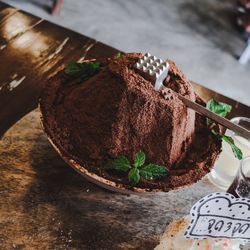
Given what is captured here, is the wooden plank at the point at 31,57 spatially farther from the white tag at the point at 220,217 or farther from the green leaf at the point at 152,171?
the white tag at the point at 220,217

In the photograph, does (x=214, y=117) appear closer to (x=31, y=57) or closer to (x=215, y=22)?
(x=31, y=57)

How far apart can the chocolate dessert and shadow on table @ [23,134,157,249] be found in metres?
0.15

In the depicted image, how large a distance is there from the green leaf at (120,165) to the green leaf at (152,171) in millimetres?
37

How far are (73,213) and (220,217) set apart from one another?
384 millimetres

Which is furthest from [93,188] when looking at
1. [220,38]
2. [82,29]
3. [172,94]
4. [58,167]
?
[220,38]

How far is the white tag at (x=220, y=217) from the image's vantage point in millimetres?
892

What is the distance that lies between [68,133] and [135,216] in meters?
0.29

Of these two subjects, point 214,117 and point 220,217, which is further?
point 214,117

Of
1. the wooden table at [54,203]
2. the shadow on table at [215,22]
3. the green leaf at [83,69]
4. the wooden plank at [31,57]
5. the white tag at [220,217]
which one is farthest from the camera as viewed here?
the shadow on table at [215,22]

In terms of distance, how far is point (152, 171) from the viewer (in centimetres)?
99

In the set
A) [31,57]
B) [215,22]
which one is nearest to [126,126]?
[31,57]

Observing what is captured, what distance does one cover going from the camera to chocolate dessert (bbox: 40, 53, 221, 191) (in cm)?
99

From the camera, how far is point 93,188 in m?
1.13

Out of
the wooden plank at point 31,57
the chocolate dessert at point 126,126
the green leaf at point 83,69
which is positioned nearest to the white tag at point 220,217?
the chocolate dessert at point 126,126
